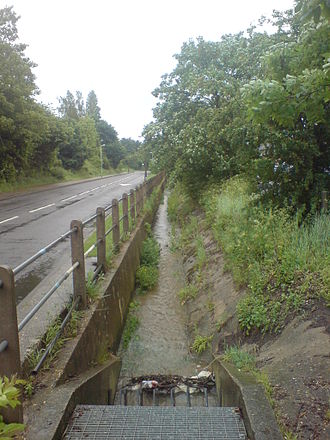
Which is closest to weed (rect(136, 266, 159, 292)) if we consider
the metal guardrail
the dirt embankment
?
the dirt embankment

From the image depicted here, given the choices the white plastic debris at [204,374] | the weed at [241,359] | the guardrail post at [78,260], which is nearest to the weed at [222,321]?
the white plastic debris at [204,374]

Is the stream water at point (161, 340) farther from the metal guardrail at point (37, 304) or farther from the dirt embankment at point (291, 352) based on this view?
the metal guardrail at point (37, 304)

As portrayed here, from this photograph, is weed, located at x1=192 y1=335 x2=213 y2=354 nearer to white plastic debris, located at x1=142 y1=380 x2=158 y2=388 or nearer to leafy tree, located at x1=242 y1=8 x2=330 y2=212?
white plastic debris, located at x1=142 y1=380 x2=158 y2=388

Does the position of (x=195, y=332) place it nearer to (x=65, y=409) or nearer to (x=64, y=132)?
(x=65, y=409)

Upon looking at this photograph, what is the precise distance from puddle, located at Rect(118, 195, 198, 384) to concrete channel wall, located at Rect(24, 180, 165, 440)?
0.34 m

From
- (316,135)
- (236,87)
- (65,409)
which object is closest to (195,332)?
(65,409)

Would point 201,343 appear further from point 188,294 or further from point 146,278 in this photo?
point 146,278

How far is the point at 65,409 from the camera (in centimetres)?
293

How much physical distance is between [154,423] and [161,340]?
3.70 m

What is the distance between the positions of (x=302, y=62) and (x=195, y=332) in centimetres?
477

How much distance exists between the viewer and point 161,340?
673 centimetres

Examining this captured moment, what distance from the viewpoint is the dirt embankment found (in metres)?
2.98

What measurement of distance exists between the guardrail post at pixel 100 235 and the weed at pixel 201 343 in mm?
1846

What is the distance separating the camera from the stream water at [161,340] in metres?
5.73
